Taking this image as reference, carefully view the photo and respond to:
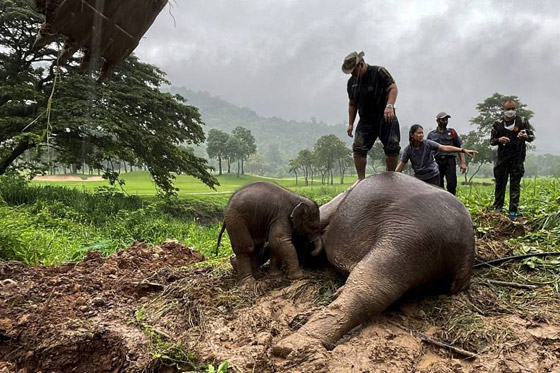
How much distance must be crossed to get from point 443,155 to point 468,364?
469cm

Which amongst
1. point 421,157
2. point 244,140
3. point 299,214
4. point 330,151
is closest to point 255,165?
point 244,140

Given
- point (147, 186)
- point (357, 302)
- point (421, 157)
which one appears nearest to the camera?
point (357, 302)

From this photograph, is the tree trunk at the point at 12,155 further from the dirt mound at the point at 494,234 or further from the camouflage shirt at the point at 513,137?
the dirt mound at the point at 494,234

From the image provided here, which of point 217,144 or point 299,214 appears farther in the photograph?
point 217,144

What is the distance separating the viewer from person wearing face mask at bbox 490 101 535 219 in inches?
229

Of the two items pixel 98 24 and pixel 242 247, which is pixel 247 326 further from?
pixel 98 24

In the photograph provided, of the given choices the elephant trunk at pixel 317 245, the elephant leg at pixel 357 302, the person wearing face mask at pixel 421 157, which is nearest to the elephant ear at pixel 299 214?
the elephant trunk at pixel 317 245

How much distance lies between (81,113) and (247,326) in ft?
45.7

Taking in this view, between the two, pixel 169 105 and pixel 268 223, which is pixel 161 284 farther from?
pixel 169 105

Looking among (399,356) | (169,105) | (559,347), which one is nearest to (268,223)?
(399,356)

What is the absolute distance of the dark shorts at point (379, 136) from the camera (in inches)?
159

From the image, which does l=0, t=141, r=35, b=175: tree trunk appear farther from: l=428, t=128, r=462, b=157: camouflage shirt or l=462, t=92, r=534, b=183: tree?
l=462, t=92, r=534, b=183: tree

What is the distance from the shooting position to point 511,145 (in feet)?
19.5

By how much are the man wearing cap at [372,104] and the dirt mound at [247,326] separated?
5.12 ft
